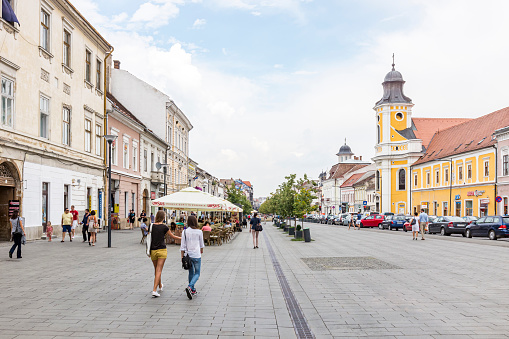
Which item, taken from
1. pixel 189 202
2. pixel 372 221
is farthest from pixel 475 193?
pixel 189 202

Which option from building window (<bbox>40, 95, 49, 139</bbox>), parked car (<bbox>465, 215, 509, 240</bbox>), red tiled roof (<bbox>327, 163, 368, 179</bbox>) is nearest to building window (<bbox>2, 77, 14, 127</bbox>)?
building window (<bbox>40, 95, 49, 139</bbox>)

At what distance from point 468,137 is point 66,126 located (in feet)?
163

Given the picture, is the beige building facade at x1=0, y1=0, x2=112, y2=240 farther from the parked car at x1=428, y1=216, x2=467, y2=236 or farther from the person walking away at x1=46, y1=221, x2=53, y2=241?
the parked car at x1=428, y1=216, x2=467, y2=236

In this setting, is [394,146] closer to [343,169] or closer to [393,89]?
[393,89]

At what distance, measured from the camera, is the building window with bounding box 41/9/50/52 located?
2342 centimetres

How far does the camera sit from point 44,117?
23891 mm

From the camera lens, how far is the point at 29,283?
10727mm

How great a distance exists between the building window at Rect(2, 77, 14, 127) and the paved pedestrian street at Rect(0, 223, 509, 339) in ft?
21.9

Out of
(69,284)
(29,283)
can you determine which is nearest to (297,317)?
(69,284)

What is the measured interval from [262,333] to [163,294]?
3.49 metres

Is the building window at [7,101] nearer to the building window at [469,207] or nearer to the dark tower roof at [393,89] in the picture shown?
the building window at [469,207]

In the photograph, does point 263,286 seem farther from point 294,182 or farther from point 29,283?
point 294,182

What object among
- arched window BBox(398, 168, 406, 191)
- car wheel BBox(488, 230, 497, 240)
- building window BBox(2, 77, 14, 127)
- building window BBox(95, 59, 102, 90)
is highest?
building window BBox(95, 59, 102, 90)

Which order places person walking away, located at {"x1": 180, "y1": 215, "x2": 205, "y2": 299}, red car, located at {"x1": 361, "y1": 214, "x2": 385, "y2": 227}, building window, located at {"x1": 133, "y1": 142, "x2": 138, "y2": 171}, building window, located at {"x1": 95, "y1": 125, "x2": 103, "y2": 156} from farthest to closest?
red car, located at {"x1": 361, "y1": 214, "x2": 385, "y2": 227} → building window, located at {"x1": 133, "y1": 142, "x2": 138, "y2": 171} → building window, located at {"x1": 95, "y1": 125, "x2": 103, "y2": 156} → person walking away, located at {"x1": 180, "y1": 215, "x2": 205, "y2": 299}
